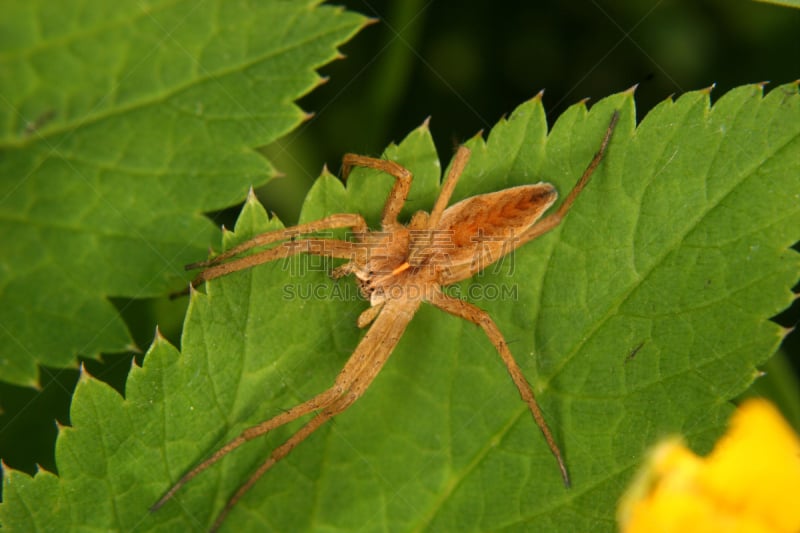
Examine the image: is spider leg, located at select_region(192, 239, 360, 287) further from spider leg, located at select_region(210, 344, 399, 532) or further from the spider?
spider leg, located at select_region(210, 344, 399, 532)

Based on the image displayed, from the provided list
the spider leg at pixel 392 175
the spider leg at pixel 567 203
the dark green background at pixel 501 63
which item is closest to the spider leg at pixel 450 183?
the spider leg at pixel 392 175

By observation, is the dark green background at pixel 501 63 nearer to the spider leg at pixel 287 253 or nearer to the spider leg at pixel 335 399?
the spider leg at pixel 287 253

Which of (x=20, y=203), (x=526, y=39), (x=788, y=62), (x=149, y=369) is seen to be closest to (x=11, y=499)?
(x=149, y=369)

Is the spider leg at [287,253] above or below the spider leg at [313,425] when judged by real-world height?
above

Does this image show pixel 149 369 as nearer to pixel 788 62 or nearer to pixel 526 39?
pixel 526 39

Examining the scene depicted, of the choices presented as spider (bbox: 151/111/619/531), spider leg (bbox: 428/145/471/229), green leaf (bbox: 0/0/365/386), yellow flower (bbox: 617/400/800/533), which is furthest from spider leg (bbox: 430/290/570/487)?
green leaf (bbox: 0/0/365/386)

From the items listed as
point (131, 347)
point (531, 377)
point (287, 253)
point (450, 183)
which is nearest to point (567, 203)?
point (450, 183)
